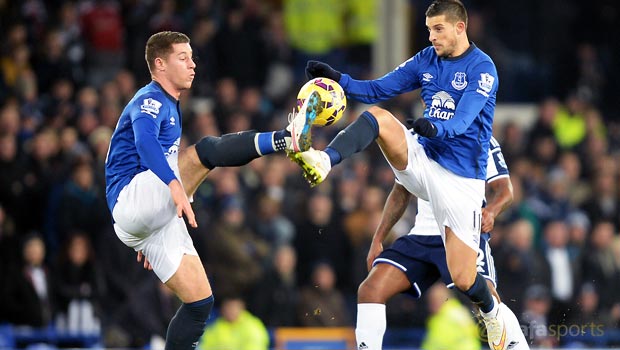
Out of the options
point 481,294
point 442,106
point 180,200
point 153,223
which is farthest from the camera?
point 481,294

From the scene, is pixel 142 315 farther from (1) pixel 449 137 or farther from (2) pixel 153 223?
(1) pixel 449 137

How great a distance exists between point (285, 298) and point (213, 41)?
392cm

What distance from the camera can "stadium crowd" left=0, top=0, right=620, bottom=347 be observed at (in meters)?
12.6

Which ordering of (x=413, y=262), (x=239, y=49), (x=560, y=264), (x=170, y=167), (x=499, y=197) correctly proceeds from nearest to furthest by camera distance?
(x=170, y=167) → (x=413, y=262) → (x=499, y=197) → (x=560, y=264) → (x=239, y=49)

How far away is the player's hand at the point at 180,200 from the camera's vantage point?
7.73 meters

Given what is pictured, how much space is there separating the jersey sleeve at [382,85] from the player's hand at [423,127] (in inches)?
34.1

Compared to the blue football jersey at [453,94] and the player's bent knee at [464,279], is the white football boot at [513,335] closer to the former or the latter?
the player's bent knee at [464,279]

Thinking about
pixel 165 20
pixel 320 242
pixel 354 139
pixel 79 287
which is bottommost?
pixel 79 287

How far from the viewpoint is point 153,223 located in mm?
8242

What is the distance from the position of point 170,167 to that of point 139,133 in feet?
0.98

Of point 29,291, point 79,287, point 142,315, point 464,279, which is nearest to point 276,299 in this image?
point 142,315

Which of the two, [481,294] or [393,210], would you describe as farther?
[393,210]

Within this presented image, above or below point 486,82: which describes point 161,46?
above

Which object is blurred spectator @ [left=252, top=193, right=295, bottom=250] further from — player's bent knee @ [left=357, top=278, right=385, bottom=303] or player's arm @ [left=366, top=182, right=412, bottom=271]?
player's bent knee @ [left=357, top=278, right=385, bottom=303]
